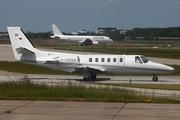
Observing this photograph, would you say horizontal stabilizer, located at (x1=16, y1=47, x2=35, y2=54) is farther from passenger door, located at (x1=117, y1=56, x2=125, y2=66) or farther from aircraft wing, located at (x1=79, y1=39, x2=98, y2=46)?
aircraft wing, located at (x1=79, y1=39, x2=98, y2=46)

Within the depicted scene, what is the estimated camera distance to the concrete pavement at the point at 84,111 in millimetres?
13735

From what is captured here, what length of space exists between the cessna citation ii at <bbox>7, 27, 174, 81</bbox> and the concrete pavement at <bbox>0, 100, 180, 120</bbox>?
15998mm

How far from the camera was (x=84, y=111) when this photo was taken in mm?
14906

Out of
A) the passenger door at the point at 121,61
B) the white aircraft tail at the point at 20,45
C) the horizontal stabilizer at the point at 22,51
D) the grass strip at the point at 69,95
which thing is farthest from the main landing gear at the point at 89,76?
the grass strip at the point at 69,95

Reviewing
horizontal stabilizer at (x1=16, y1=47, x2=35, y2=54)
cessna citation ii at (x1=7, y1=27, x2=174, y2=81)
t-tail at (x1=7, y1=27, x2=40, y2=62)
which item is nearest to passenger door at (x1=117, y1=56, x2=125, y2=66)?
cessna citation ii at (x1=7, y1=27, x2=174, y2=81)

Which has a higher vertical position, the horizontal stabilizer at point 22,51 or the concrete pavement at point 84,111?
the horizontal stabilizer at point 22,51

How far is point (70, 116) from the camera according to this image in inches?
548

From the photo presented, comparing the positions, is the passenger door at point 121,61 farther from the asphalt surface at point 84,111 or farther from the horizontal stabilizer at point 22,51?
the asphalt surface at point 84,111

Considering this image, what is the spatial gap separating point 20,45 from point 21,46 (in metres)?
0.18

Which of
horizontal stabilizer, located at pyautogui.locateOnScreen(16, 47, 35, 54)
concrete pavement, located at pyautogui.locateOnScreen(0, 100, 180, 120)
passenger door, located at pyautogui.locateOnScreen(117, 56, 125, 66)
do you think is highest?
horizontal stabilizer, located at pyautogui.locateOnScreen(16, 47, 35, 54)

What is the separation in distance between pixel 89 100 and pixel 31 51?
16697mm

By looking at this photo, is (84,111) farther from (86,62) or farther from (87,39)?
(87,39)

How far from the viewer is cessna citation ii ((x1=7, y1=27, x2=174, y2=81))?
33.0m

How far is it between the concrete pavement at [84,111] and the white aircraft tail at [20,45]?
1623 centimetres
